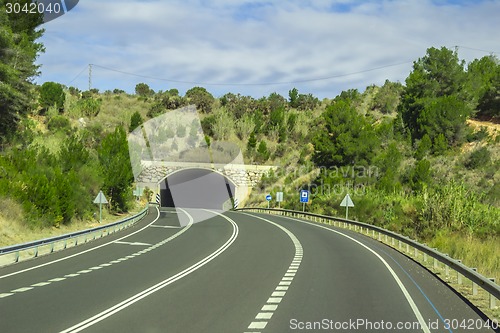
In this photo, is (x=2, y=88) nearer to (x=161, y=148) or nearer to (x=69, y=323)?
(x=69, y=323)

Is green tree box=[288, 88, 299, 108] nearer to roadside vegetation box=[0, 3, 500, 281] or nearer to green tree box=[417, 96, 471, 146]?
roadside vegetation box=[0, 3, 500, 281]

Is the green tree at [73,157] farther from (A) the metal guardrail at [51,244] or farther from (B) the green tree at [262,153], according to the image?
(B) the green tree at [262,153]

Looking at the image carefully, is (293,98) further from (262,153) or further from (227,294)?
(227,294)

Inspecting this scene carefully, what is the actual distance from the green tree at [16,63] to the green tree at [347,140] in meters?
34.4

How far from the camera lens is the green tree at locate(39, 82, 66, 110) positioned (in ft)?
320

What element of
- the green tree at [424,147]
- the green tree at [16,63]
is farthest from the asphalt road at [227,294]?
the green tree at [424,147]

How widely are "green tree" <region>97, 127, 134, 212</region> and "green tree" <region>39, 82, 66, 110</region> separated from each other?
191 ft

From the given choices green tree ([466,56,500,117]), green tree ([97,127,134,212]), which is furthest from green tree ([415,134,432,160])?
green tree ([97,127,134,212])

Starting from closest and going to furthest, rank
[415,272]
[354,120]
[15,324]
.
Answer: [15,324] → [415,272] → [354,120]

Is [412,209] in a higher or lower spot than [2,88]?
lower

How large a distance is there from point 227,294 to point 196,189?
236ft

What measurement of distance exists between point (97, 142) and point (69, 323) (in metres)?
80.8

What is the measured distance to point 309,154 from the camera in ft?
290

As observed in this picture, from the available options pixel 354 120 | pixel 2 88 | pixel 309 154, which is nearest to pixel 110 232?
pixel 2 88
